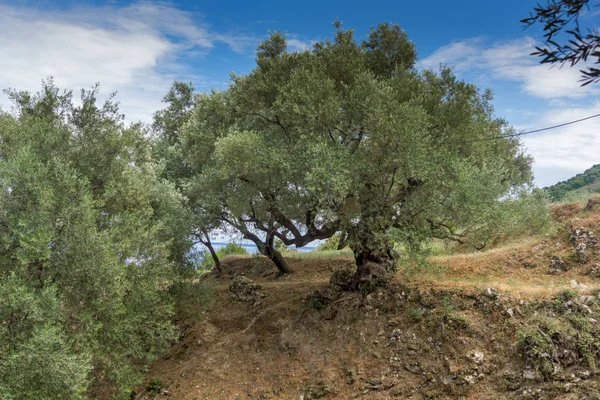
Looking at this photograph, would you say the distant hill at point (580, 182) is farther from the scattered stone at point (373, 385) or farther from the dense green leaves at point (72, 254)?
the dense green leaves at point (72, 254)

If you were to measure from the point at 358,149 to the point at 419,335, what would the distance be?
272 inches

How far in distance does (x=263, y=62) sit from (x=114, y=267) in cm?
1086

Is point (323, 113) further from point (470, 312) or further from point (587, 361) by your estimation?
point (587, 361)

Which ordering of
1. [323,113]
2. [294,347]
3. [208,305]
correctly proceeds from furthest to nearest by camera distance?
[208,305] → [294,347] → [323,113]

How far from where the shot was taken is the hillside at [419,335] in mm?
12555

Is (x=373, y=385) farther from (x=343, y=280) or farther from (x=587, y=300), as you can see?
(x=587, y=300)

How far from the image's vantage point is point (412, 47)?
17828 mm

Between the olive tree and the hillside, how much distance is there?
2.37 meters

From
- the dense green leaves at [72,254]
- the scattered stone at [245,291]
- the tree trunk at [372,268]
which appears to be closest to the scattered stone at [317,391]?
the tree trunk at [372,268]

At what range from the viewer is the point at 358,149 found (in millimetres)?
15477

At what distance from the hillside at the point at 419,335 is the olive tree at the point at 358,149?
7.77 feet

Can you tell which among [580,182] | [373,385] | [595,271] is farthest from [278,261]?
[580,182]

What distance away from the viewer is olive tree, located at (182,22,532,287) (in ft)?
46.4

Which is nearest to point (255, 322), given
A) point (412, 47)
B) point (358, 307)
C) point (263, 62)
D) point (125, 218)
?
point (358, 307)
